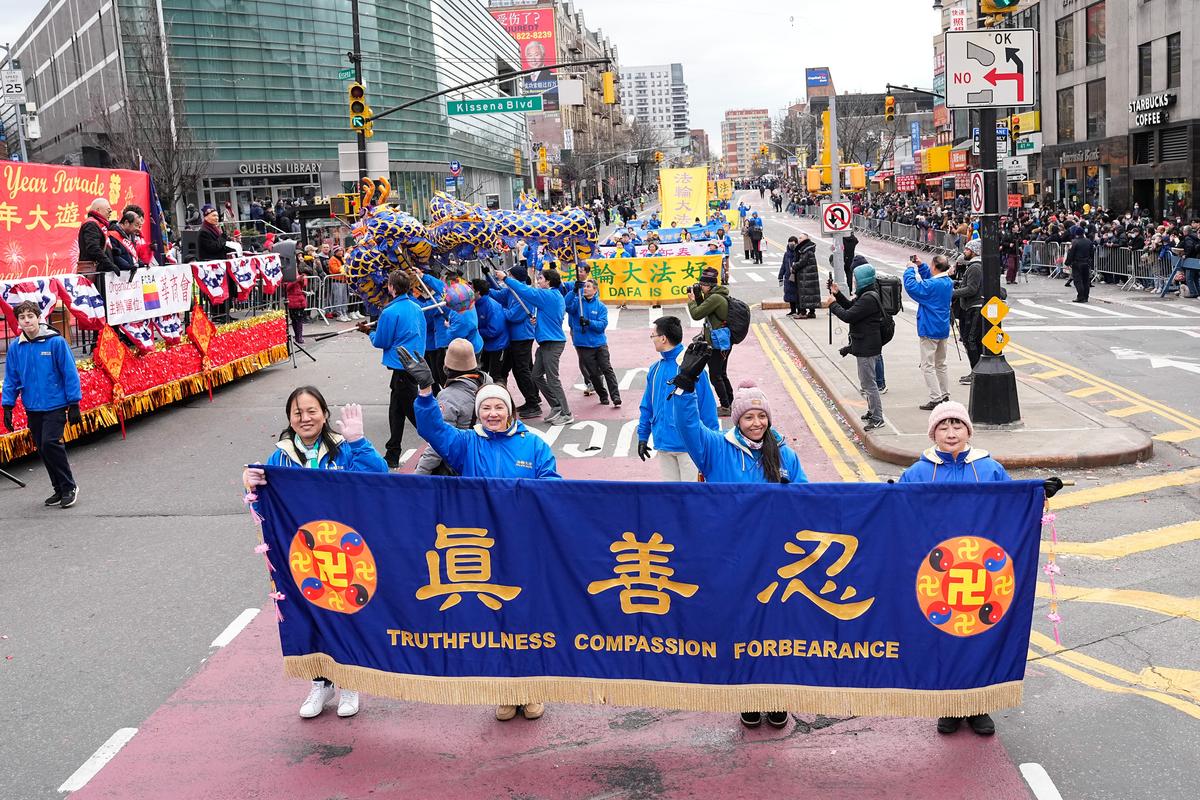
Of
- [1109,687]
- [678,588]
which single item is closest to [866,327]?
[1109,687]

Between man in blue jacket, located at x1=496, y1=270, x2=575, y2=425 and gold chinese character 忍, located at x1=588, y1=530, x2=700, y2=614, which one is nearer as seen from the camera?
gold chinese character 忍, located at x1=588, y1=530, x2=700, y2=614

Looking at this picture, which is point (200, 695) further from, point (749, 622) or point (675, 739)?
point (749, 622)

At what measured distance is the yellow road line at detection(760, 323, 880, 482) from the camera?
11.0 m

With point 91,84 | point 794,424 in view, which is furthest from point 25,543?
point 91,84

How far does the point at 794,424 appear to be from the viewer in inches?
530

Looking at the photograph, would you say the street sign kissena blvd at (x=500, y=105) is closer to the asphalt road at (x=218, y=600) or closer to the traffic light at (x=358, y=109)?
the traffic light at (x=358, y=109)

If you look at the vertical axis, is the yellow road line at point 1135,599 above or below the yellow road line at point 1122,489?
below

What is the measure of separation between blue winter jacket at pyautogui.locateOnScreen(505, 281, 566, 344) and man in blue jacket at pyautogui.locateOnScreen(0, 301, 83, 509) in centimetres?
521

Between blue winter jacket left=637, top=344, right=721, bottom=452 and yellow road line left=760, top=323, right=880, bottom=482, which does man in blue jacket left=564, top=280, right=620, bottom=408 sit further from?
blue winter jacket left=637, top=344, right=721, bottom=452

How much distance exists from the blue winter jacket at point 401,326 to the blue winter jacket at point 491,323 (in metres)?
1.95

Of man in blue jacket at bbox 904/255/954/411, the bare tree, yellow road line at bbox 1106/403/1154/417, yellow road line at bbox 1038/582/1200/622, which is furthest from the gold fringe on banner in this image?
the bare tree

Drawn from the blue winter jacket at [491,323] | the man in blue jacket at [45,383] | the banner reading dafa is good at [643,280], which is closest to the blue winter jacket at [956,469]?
the man in blue jacket at [45,383]

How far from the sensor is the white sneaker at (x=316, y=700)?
598 centimetres

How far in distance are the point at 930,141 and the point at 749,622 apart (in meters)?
90.0
